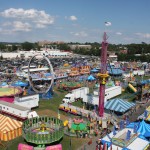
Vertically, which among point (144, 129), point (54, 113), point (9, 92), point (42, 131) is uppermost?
point (9, 92)

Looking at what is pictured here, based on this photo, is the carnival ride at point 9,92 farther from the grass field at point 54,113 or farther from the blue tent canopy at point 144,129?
the blue tent canopy at point 144,129

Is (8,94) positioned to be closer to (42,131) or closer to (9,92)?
(9,92)

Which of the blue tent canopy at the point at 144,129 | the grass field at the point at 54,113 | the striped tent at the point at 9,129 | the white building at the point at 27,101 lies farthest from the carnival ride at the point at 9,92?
the blue tent canopy at the point at 144,129

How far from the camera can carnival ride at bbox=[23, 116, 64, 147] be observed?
24500 mm

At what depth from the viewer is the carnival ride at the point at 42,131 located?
2450 cm

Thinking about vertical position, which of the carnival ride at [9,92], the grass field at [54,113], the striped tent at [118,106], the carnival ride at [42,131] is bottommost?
the grass field at [54,113]

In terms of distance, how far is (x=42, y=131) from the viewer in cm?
2680

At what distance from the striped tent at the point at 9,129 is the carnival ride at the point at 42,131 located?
1094mm

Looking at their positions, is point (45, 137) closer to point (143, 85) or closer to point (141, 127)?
point (141, 127)

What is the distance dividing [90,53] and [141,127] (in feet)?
447

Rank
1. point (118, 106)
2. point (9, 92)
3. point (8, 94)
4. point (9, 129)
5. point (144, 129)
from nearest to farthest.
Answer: point (144, 129)
point (9, 129)
point (118, 106)
point (8, 94)
point (9, 92)

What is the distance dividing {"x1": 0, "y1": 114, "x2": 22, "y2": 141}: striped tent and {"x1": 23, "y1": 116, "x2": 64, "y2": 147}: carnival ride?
3.59ft

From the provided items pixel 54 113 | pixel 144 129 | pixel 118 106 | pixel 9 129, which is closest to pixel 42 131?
pixel 9 129

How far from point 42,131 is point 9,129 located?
12.6 ft
